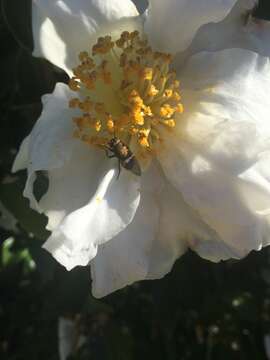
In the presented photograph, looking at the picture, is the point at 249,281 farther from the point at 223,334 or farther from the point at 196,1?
the point at 196,1

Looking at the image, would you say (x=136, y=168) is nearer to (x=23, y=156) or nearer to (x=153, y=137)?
(x=153, y=137)

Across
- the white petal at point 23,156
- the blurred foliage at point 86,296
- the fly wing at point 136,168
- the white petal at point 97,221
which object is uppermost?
the white petal at point 23,156

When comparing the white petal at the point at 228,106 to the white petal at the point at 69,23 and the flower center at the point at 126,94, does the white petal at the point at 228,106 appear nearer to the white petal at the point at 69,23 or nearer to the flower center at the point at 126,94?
the flower center at the point at 126,94

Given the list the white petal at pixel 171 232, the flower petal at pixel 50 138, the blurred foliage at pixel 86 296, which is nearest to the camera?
the flower petal at pixel 50 138

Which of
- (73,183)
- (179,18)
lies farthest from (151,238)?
(179,18)

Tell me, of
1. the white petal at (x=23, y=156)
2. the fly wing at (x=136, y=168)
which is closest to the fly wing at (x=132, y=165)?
the fly wing at (x=136, y=168)
